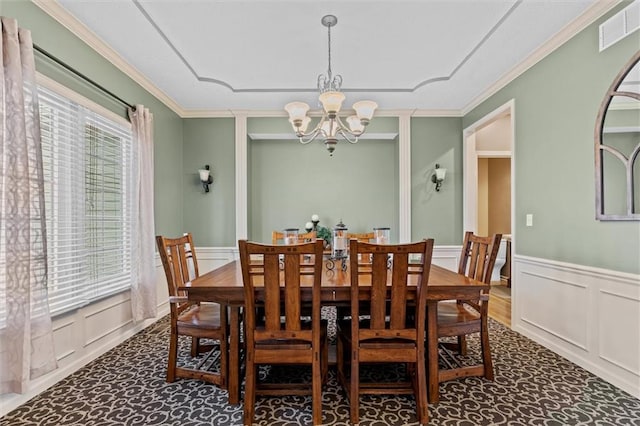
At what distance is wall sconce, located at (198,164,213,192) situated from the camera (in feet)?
15.1

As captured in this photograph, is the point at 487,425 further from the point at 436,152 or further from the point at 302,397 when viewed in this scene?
the point at 436,152

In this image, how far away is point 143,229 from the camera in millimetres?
3363

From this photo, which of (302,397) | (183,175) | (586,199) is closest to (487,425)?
(302,397)

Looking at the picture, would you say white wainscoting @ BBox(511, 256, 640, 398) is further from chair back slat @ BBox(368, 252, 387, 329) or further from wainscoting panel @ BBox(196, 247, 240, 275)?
wainscoting panel @ BBox(196, 247, 240, 275)

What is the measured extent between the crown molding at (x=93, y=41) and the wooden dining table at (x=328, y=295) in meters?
2.20

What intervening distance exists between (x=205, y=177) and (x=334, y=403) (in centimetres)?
347

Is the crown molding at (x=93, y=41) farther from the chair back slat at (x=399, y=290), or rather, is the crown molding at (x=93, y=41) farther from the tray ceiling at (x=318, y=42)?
the chair back slat at (x=399, y=290)

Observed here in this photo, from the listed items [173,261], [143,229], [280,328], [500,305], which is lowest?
[500,305]

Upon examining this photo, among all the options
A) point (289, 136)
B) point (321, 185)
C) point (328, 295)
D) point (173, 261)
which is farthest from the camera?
point (321, 185)

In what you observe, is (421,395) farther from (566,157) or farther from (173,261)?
(566,157)

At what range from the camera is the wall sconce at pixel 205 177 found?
460cm

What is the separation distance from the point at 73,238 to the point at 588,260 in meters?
3.96

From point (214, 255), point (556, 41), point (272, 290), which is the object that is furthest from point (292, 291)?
point (214, 255)

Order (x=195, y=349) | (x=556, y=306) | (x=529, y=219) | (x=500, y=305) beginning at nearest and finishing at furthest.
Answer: (x=195, y=349) < (x=556, y=306) < (x=529, y=219) < (x=500, y=305)
